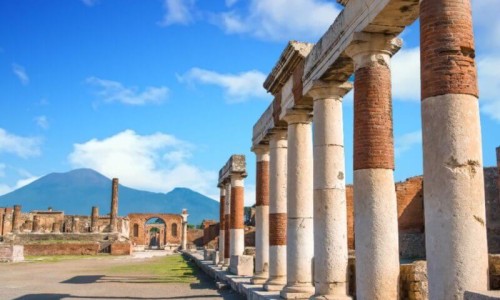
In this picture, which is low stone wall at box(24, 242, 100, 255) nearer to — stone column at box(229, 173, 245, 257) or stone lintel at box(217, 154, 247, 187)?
stone lintel at box(217, 154, 247, 187)

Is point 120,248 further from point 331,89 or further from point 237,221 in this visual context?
point 331,89

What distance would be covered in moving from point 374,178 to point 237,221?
46.2 ft

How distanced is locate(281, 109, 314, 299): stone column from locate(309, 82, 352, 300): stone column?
188cm

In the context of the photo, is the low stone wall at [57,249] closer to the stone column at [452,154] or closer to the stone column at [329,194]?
the stone column at [329,194]

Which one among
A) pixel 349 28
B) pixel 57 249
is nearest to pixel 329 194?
pixel 349 28

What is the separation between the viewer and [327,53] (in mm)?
9734

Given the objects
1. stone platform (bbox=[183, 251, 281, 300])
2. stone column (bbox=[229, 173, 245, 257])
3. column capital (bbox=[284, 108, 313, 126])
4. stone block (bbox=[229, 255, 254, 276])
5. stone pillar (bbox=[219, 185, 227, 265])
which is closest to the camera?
stone platform (bbox=[183, 251, 281, 300])

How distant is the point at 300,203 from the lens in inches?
470

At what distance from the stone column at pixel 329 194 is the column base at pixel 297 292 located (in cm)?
147

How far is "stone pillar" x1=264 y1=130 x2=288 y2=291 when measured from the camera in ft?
43.9

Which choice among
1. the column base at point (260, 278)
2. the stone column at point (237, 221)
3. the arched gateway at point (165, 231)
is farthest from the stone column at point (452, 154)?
the arched gateway at point (165, 231)

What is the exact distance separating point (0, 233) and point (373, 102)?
62.2 metres

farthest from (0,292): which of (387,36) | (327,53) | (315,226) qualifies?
(387,36)

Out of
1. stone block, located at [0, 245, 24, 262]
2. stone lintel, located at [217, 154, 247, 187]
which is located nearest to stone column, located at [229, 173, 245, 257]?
stone lintel, located at [217, 154, 247, 187]
